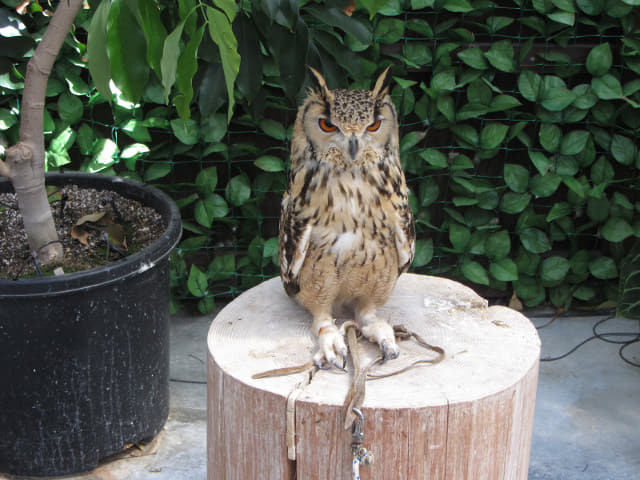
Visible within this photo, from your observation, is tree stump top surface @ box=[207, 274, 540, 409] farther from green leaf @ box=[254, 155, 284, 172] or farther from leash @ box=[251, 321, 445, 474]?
green leaf @ box=[254, 155, 284, 172]

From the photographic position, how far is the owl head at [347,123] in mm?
1432

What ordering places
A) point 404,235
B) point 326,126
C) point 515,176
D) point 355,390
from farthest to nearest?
point 515,176, point 404,235, point 326,126, point 355,390

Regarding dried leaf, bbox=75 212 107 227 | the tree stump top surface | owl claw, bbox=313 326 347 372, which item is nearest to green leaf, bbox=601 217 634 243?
the tree stump top surface

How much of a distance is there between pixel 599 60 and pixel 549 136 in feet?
1.19

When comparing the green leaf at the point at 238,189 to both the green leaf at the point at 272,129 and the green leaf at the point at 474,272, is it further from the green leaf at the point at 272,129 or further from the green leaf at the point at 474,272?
the green leaf at the point at 474,272

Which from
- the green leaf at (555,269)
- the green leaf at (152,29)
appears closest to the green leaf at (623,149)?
the green leaf at (555,269)

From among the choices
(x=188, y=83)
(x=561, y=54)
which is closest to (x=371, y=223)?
(x=188, y=83)

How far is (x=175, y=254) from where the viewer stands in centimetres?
302

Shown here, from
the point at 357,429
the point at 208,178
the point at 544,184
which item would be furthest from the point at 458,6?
the point at 357,429

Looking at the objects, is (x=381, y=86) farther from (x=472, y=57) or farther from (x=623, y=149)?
(x=623, y=149)

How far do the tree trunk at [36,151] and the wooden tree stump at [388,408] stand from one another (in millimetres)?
737

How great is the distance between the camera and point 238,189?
2.88m

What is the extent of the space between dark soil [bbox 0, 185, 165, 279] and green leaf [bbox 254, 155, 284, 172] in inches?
22.6

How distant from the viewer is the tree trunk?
1.84 meters
